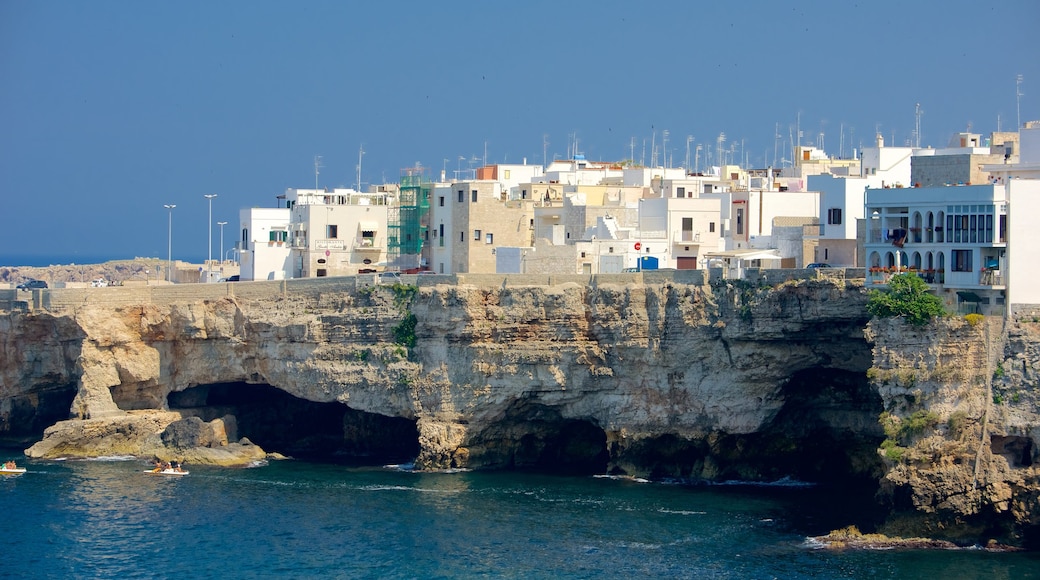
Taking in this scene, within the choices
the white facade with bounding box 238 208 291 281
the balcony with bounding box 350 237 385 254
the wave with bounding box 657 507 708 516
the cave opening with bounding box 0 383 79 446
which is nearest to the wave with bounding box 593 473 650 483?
the wave with bounding box 657 507 708 516

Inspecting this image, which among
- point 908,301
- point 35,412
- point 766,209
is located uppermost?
point 766,209

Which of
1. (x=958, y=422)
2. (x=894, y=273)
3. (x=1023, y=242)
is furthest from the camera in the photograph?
(x=894, y=273)

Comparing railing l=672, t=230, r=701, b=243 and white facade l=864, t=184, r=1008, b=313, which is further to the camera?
railing l=672, t=230, r=701, b=243

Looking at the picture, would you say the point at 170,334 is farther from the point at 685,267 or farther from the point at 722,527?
the point at 722,527

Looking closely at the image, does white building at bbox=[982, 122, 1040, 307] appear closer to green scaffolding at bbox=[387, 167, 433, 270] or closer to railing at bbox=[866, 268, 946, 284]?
railing at bbox=[866, 268, 946, 284]

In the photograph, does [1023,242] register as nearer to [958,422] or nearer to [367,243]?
[958,422]

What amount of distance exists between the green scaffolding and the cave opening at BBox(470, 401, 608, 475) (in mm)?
12446

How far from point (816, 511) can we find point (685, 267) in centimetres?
1692

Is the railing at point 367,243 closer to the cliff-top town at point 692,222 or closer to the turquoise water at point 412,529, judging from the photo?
the cliff-top town at point 692,222

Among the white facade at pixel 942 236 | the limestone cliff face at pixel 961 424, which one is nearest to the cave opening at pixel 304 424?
the white facade at pixel 942 236

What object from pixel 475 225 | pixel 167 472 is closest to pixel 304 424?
pixel 167 472

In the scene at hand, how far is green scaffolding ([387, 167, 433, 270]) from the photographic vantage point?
2830 inches

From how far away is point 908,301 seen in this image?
4981 centimetres

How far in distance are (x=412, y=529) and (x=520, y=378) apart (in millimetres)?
9619
